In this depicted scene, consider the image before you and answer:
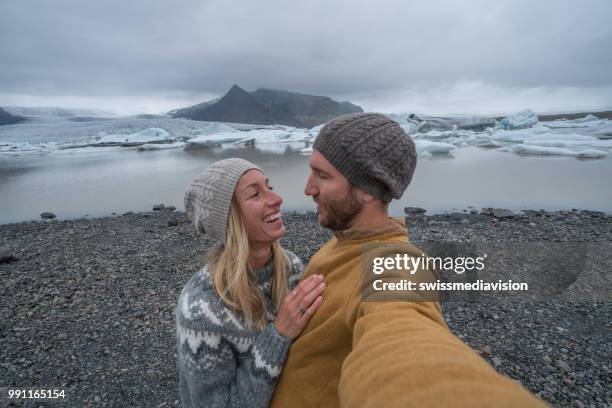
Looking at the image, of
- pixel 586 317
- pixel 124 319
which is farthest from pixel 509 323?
pixel 124 319

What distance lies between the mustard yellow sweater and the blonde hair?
0.35 meters

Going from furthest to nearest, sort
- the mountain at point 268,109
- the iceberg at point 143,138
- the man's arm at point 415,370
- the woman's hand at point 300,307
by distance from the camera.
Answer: the mountain at point 268,109, the iceberg at point 143,138, the woman's hand at point 300,307, the man's arm at point 415,370

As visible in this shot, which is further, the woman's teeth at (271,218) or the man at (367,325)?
the woman's teeth at (271,218)

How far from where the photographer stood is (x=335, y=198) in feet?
5.49

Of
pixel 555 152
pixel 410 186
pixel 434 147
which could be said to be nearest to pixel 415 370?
pixel 410 186

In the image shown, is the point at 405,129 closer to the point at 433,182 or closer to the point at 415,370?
the point at 433,182

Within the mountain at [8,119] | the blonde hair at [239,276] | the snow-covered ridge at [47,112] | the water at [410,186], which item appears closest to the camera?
the blonde hair at [239,276]

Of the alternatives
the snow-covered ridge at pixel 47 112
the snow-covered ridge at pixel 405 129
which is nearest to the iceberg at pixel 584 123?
the snow-covered ridge at pixel 405 129

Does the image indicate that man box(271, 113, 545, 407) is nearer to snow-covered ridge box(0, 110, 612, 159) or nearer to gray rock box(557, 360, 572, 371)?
gray rock box(557, 360, 572, 371)

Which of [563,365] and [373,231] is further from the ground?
[373,231]

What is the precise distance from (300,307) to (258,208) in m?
0.71

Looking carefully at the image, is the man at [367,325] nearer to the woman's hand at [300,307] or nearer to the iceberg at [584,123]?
the woman's hand at [300,307]

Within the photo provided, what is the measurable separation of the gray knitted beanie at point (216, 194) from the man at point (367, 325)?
0.49 m

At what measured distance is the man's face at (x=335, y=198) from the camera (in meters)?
1.66
